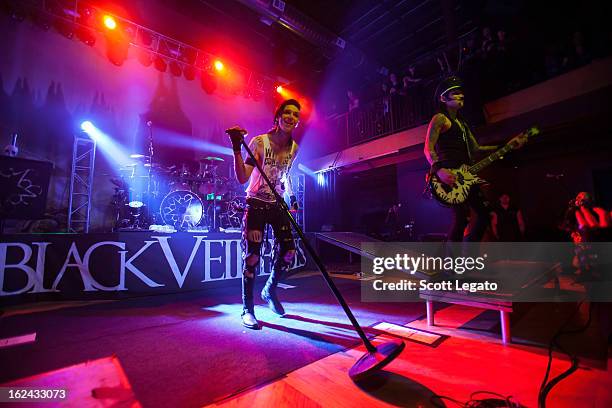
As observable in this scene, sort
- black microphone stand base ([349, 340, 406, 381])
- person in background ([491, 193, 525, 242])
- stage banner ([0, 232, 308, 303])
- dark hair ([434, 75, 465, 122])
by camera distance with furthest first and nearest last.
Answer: person in background ([491, 193, 525, 242])
stage banner ([0, 232, 308, 303])
dark hair ([434, 75, 465, 122])
black microphone stand base ([349, 340, 406, 381])

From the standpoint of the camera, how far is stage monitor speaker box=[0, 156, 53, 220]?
412 centimetres

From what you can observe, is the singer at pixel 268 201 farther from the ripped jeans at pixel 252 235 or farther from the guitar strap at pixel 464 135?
the guitar strap at pixel 464 135

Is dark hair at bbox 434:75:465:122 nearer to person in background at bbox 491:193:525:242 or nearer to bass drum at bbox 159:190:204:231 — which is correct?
person in background at bbox 491:193:525:242

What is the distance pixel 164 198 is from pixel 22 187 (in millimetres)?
2912

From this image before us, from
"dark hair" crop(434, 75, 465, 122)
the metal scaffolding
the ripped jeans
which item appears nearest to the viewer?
the ripped jeans

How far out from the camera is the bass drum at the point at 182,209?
7.21 metres

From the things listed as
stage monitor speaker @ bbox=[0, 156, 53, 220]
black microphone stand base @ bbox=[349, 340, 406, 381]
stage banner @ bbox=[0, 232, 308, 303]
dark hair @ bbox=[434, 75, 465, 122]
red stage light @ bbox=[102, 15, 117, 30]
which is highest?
red stage light @ bbox=[102, 15, 117, 30]

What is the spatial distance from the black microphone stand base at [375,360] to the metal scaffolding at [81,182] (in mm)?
7943

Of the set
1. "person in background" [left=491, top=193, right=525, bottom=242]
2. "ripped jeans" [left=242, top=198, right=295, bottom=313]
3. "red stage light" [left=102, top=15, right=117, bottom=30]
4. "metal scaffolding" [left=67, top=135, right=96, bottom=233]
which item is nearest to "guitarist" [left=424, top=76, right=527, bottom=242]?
"ripped jeans" [left=242, top=198, right=295, bottom=313]

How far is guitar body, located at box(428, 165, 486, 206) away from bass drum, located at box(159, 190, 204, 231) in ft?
20.1

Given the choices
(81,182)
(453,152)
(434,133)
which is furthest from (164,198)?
(453,152)

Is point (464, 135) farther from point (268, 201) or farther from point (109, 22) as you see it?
point (109, 22)

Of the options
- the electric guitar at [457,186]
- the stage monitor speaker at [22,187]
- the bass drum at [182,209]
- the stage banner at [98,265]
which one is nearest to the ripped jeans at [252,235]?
the stage banner at [98,265]

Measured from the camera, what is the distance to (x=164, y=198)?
718 centimetres
